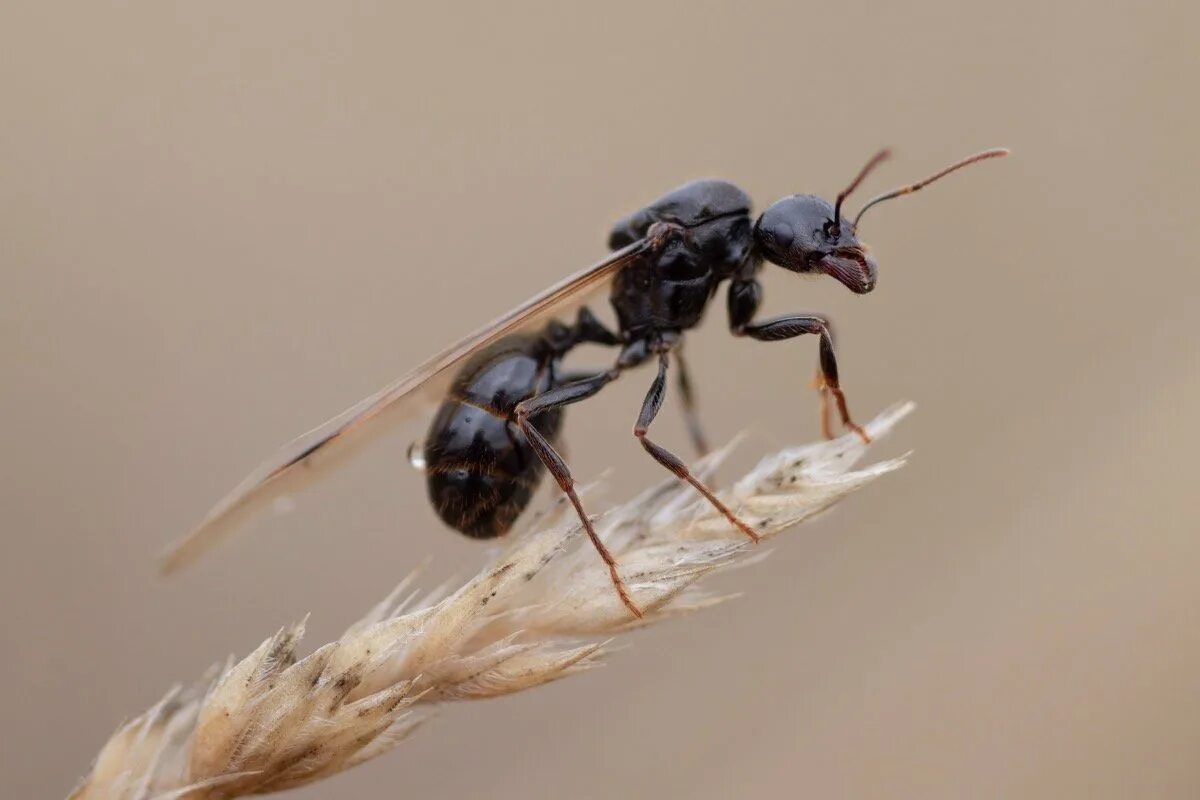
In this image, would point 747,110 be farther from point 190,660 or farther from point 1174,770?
point 1174,770

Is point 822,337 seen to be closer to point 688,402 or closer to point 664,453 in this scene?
point 664,453

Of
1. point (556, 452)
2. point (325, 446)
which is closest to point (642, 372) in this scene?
point (556, 452)

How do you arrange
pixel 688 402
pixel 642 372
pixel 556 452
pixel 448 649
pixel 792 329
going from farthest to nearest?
pixel 642 372 < pixel 688 402 < pixel 792 329 < pixel 556 452 < pixel 448 649

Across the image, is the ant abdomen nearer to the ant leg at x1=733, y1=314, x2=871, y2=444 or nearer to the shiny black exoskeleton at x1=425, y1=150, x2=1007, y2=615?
the shiny black exoskeleton at x1=425, y1=150, x2=1007, y2=615

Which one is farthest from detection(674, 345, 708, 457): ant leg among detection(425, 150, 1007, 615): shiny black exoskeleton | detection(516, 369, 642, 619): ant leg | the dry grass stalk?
the dry grass stalk

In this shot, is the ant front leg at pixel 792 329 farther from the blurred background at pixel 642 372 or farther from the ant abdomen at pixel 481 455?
the blurred background at pixel 642 372

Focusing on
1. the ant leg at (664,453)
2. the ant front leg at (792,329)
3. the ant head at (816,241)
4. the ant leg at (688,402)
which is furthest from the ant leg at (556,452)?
the ant head at (816,241)
